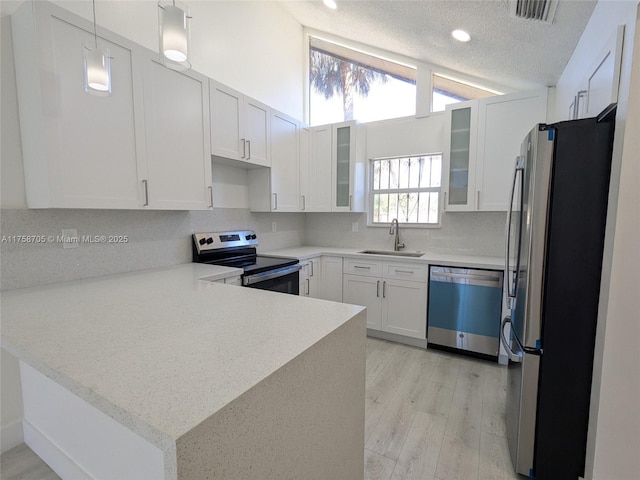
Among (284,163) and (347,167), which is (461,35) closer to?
(347,167)

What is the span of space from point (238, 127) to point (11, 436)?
8.57 ft

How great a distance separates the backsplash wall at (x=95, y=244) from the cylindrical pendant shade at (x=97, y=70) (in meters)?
0.86

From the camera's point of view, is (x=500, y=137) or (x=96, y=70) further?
(x=500, y=137)

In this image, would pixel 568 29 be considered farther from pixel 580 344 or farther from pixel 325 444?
pixel 325 444

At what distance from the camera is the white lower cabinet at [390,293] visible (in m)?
3.04

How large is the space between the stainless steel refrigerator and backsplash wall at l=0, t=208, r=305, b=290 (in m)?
2.51

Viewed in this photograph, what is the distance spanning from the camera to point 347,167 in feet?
12.0

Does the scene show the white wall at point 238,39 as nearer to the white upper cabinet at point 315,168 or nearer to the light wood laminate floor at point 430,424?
the white upper cabinet at point 315,168

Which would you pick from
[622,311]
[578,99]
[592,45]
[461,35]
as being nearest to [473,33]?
[461,35]

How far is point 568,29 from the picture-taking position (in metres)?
1.97

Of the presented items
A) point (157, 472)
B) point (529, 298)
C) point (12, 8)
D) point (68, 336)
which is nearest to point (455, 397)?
point (529, 298)

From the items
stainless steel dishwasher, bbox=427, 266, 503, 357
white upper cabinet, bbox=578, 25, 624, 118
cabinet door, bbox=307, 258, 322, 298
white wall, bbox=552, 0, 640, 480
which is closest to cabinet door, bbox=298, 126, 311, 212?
cabinet door, bbox=307, 258, 322, 298

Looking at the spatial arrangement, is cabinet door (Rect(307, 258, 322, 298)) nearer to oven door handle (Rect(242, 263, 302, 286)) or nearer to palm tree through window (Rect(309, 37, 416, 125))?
oven door handle (Rect(242, 263, 302, 286))

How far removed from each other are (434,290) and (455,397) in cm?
99
